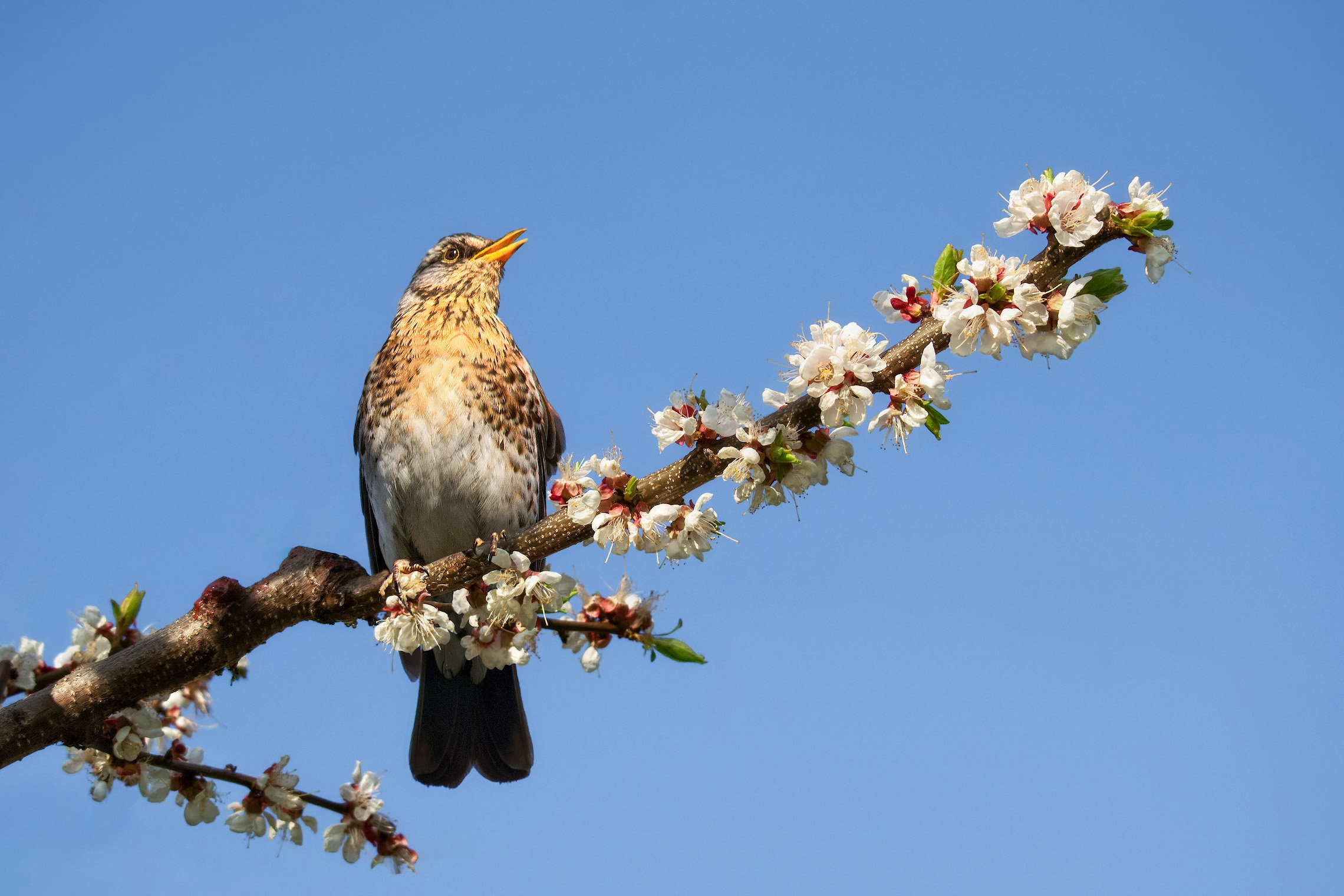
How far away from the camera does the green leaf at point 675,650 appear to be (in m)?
2.74

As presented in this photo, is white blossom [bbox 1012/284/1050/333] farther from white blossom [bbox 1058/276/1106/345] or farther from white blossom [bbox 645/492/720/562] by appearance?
white blossom [bbox 645/492/720/562]

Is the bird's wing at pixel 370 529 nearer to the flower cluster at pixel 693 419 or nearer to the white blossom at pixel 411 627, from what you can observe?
the white blossom at pixel 411 627

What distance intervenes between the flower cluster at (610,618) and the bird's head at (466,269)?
2.41 meters

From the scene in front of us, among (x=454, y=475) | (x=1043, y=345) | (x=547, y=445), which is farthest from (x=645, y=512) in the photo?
(x=547, y=445)

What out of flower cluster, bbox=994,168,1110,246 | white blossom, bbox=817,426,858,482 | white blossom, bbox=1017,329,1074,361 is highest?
flower cluster, bbox=994,168,1110,246

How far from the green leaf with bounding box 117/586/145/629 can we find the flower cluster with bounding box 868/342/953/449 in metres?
2.43

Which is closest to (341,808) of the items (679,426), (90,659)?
(90,659)

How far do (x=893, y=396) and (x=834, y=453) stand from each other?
0.60 feet

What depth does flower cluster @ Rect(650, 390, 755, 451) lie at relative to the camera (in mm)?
2432

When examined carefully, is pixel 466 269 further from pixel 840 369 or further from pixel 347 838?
pixel 840 369

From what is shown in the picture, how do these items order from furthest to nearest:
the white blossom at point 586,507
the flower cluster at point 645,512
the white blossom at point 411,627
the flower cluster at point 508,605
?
the white blossom at point 411,627
the flower cluster at point 508,605
the white blossom at point 586,507
the flower cluster at point 645,512

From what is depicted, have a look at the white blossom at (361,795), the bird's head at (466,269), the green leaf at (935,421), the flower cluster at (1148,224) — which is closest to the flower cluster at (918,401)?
the green leaf at (935,421)

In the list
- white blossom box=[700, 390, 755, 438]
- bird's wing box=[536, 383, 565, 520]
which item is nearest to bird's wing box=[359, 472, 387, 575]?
bird's wing box=[536, 383, 565, 520]

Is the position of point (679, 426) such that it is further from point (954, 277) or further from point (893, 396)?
point (954, 277)
